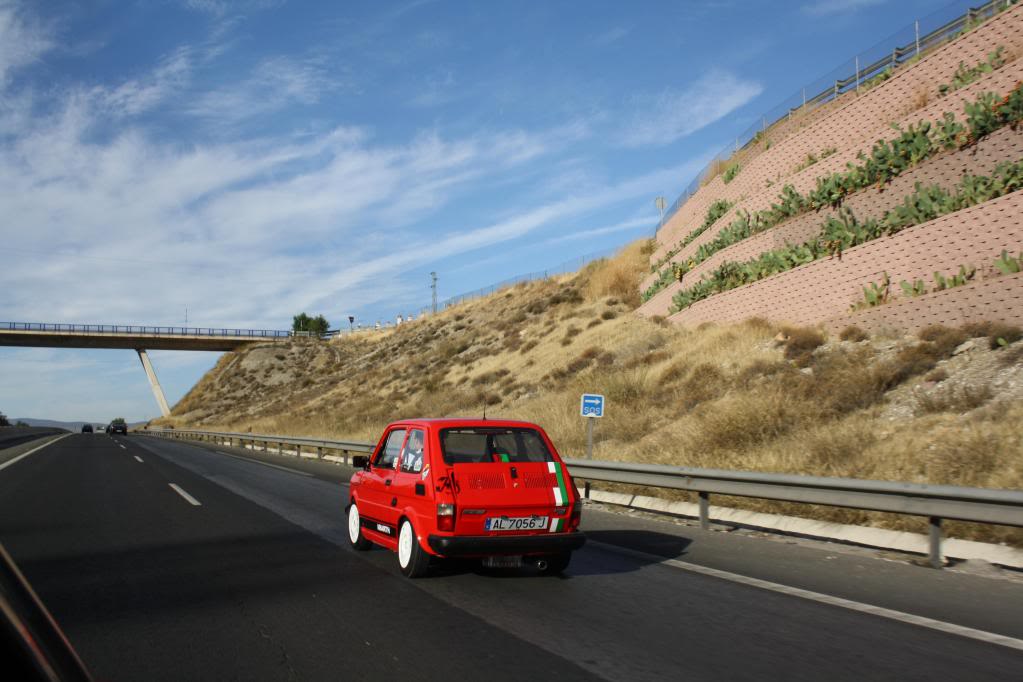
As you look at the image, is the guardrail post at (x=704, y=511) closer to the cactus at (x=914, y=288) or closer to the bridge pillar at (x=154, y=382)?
the cactus at (x=914, y=288)

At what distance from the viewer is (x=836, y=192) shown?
23.5 meters

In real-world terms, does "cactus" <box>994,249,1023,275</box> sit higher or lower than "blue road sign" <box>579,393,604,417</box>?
higher

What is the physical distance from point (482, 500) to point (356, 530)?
8.77 ft

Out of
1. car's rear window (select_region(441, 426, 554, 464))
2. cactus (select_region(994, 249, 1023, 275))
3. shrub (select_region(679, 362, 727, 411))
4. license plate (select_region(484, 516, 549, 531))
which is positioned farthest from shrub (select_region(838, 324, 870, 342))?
license plate (select_region(484, 516, 549, 531))

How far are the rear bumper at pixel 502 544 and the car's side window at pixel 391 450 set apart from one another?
5.15 ft

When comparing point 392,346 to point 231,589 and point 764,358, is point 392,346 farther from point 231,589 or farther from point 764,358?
point 231,589

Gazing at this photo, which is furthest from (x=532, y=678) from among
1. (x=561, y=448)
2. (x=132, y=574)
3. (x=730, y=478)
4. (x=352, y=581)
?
(x=561, y=448)

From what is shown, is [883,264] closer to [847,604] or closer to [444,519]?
[847,604]

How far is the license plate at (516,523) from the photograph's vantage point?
23.0ft

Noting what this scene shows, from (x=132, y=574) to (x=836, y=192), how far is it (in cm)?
2189

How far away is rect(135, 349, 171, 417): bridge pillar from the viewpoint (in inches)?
3878

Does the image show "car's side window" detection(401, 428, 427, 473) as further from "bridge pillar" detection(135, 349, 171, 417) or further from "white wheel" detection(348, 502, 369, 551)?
"bridge pillar" detection(135, 349, 171, 417)

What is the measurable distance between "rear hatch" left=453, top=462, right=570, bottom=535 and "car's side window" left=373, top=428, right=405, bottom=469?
134cm

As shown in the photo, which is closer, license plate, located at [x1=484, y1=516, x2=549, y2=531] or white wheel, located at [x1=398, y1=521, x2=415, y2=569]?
license plate, located at [x1=484, y1=516, x2=549, y2=531]
